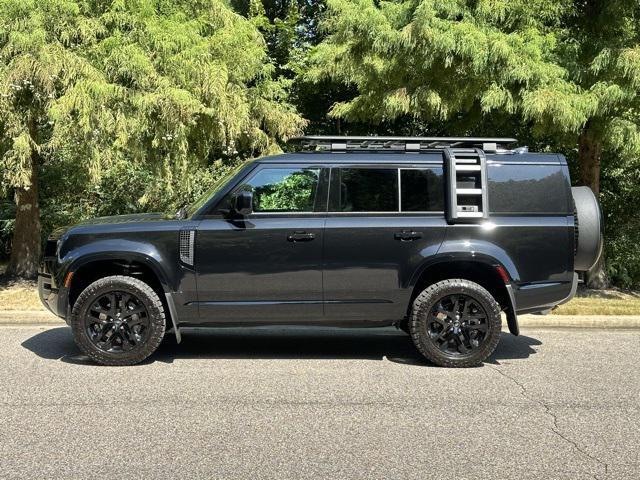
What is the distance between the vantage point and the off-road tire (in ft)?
20.4

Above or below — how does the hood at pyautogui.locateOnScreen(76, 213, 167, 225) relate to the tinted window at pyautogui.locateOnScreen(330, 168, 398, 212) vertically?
below

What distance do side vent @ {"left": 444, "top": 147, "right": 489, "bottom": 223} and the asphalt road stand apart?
1473mm

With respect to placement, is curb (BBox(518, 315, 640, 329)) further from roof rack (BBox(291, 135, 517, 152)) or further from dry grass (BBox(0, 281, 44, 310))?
dry grass (BBox(0, 281, 44, 310))

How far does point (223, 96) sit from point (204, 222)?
160 inches

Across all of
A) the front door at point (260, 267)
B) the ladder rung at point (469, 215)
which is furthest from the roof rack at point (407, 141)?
the front door at point (260, 267)

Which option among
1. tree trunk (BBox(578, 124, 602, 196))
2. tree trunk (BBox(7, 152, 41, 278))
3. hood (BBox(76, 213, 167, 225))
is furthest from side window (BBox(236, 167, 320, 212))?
tree trunk (BBox(578, 124, 602, 196))

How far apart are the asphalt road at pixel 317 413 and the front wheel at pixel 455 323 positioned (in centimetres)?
18

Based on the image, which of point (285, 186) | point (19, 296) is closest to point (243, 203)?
point (285, 186)

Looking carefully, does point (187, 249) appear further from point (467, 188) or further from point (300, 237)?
point (467, 188)

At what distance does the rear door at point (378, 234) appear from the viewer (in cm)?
629

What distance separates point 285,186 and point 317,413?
2.38m

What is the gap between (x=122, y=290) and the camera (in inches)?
246

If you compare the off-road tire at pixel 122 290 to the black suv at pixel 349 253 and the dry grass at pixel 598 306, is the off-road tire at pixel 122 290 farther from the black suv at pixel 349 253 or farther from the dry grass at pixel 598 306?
the dry grass at pixel 598 306

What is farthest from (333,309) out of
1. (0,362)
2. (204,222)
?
(0,362)
